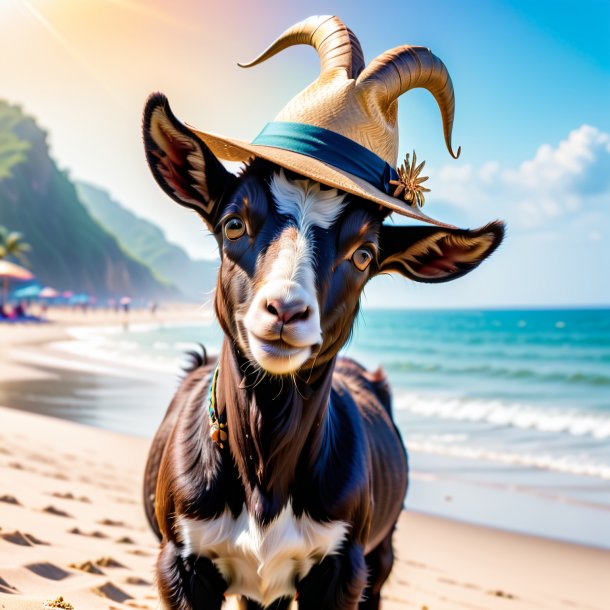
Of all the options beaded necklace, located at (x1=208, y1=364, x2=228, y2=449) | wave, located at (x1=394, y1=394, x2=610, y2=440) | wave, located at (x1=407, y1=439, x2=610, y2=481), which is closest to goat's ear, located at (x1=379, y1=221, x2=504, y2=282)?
beaded necklace, located at (x1=208, y1=364, x2=228, y2=449)

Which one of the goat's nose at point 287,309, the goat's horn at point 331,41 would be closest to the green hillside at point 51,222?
the goat's horn at point 331,41

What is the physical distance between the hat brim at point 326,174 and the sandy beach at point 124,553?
2068 millimetres

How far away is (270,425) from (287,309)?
528mm

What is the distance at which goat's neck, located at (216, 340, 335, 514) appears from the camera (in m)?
2.32

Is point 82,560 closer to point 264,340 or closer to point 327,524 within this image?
point 327,524

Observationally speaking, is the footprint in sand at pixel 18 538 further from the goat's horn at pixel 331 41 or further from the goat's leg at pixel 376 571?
the goat's horn at pixel 331 41

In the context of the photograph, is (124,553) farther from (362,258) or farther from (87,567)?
(362,258)

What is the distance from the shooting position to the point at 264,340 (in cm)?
208

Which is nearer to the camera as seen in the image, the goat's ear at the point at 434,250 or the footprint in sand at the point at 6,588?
the goat's ear at the point at 434,250

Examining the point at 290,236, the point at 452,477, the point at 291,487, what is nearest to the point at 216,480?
the point at 291,487

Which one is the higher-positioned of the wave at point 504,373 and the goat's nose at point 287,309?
the goat's nose at point 287,309

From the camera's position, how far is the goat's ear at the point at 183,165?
238 centimetres

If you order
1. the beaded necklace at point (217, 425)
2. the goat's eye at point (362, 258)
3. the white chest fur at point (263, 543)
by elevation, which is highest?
the goat's eye at point (362, 258)

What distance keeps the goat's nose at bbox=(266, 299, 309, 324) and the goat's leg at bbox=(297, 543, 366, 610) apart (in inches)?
37.5
